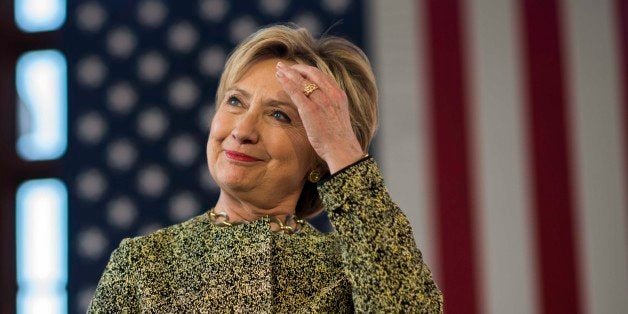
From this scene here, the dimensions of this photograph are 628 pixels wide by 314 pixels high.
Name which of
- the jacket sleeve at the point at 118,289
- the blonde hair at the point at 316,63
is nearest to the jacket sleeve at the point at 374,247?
the blonde hair at the point at 316,63

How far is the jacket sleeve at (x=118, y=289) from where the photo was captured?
1552mm

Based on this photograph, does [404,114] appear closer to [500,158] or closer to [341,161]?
[500,158]

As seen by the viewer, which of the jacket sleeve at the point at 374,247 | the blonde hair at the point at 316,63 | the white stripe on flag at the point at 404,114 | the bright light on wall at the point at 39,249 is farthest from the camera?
the bright light on wall at the point at 39,249

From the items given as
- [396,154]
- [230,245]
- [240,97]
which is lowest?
[396,154]

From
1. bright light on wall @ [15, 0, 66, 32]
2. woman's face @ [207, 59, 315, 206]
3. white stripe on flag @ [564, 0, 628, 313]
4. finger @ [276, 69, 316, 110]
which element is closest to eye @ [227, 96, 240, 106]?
woman's face @ [207, 59, 315, 206]

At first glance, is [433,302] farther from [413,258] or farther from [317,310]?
[317,310]

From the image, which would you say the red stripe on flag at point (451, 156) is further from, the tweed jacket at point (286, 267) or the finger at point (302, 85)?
the finger at point (302, 85)

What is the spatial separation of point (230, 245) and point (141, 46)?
2.33 meters

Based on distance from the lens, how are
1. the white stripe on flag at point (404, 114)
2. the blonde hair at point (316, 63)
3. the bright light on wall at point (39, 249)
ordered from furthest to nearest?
the bright light on wall at point (39, 249), the white stripe on flag at point (404, 114), the blonde hair at point (316, 63)

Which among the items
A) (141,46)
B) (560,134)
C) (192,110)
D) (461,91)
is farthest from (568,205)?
(141,46)

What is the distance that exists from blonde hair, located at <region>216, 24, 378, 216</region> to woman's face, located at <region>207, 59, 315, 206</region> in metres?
0.02

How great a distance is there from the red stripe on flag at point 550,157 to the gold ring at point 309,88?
1.94 meters

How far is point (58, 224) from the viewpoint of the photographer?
3994mm

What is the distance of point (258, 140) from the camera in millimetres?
1648
